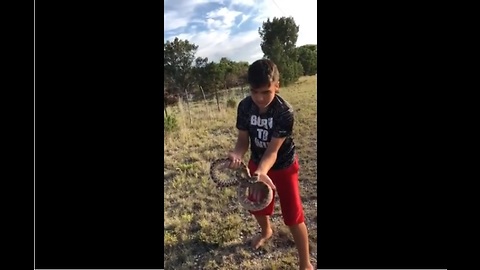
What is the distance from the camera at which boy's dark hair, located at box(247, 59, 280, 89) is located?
6.75ft

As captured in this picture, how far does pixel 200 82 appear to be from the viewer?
2305mm

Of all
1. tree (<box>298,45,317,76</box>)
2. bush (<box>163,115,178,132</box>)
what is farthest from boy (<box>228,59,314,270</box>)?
bush (<box>163,115,178,132</box>)

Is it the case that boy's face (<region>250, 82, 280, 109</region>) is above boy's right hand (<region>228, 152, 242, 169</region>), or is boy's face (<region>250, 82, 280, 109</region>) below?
above

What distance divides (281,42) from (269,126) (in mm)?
345

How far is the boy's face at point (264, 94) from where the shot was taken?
2.05 meters

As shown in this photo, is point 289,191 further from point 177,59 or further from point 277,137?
point 177,59

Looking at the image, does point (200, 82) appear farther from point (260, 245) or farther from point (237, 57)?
point (260, 245)

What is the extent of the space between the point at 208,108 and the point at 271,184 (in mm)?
460

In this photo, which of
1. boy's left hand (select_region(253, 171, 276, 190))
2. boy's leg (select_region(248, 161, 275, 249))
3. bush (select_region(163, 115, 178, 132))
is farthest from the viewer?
bush (select_region(163, 115, 178, 132))

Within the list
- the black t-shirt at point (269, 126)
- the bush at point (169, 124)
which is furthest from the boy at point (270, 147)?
A: the bush at point (169, 124)

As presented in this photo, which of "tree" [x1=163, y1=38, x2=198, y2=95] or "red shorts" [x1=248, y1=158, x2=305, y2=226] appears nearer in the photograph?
"red shorts" [x1=248, y1=158, x2=305, y2=226]

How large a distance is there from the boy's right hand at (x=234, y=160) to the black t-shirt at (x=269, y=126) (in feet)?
0.17

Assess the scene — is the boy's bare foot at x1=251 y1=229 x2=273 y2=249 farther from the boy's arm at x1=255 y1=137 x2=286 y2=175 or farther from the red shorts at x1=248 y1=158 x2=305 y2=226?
the boy's arm at x1=255 y1=137 x2=286 y2=175
